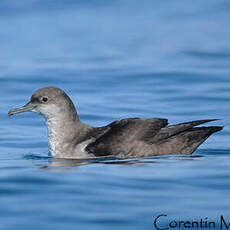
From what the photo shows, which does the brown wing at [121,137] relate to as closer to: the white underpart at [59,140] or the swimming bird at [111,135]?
the swimming bird at [111,135]

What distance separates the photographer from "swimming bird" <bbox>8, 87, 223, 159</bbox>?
1197cm

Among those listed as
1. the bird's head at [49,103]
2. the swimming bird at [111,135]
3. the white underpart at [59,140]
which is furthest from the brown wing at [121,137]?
the bird's head at [49,103]

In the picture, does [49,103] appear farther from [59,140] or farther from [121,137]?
[121,137]

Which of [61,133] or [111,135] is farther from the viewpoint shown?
[61,133]

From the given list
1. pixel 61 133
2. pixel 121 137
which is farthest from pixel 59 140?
pixel 121 137

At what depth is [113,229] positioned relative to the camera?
8430 mm

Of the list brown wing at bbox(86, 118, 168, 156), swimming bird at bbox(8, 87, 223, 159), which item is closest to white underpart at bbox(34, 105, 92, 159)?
swimming bird at bbox(8, 87, 223, 159)

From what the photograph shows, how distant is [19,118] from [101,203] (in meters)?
6.47

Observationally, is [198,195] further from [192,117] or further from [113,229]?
[192,117]

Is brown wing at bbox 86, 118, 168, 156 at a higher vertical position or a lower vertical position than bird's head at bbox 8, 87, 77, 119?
lower

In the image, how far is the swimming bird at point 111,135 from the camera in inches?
471

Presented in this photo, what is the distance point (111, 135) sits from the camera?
39.2 feet

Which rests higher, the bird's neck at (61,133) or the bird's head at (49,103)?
the bird's head at (49,103)

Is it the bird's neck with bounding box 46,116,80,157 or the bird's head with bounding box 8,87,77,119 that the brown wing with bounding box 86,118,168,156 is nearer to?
the bird's neck with bounding box 46,116,80,157
